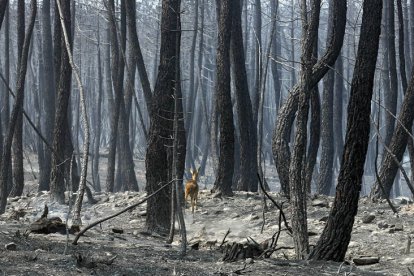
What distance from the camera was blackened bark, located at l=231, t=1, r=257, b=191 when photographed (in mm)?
15609

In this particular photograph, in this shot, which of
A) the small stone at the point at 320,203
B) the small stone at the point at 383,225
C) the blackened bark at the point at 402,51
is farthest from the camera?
the blackened bark at the point at 402,51

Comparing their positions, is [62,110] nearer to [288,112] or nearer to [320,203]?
[288,112]

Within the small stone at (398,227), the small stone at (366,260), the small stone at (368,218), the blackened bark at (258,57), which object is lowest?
the small stone at (366,260)

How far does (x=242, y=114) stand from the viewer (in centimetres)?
1556

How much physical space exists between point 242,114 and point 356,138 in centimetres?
751

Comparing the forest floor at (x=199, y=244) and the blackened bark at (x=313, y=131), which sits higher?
the blackened bark at (x=313, y=131)

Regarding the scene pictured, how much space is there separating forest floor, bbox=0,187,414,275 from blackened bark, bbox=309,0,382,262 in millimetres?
312

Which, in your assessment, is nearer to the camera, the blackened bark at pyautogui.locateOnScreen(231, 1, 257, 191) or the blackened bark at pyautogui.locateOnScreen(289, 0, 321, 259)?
the blackened bark at pyautogui.locateOnScreen(289, 0, 321, 259)

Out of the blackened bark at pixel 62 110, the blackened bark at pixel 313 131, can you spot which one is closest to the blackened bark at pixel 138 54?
the blackened bark at pixel 62 110

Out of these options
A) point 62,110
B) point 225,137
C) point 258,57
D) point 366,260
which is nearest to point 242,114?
point 225,137

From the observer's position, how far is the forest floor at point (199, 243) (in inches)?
286

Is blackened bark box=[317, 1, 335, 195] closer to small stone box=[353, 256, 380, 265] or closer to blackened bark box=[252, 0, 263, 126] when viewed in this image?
blackened bark box=[252, 0, 263, 126]

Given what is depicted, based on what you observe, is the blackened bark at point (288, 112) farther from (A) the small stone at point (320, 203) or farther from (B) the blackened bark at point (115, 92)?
(B) the blackened bark at point (115, 92)

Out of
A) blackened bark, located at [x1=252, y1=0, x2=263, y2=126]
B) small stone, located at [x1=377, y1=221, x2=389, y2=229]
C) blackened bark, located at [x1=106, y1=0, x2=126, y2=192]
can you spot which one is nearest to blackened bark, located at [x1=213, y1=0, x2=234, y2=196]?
blackened bark, located at [x1=252, y1=0, x2=263, y2=126]
